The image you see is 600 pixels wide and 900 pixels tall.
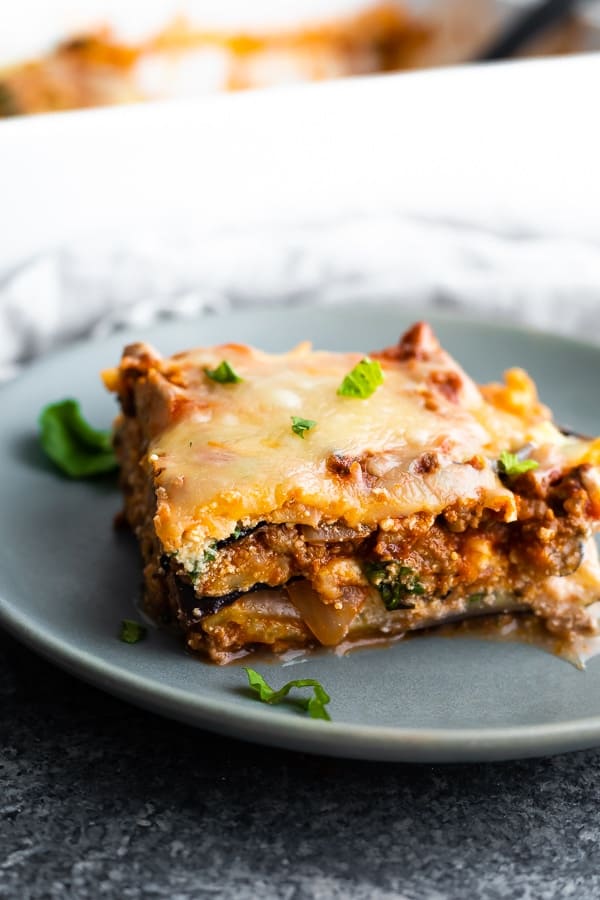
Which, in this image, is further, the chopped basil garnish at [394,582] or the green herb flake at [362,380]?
the green herb flake at [362,380]

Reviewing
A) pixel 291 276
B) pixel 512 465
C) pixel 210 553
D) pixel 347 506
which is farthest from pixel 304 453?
pixel 291 276

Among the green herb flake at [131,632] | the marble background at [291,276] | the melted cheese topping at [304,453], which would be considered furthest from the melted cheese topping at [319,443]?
the marble background at [291,276]

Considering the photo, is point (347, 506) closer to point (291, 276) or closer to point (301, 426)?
point (301, 426)

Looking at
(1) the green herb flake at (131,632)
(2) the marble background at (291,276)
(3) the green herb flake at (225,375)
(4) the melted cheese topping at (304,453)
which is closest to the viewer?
(4) the melted cheese topping at (304,453)

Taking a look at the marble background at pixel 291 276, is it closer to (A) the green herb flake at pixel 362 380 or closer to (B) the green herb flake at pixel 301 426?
(A) the green herb flake at pixel 362 380

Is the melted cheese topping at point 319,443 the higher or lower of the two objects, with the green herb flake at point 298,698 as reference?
higher

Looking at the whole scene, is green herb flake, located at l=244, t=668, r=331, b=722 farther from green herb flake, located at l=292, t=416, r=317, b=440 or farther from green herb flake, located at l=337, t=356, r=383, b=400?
green herb flake, located at l=337, t=356, r=383, b=400
